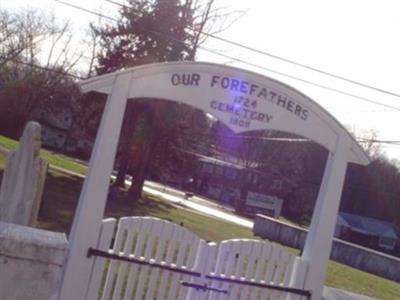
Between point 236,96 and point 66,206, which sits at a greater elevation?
point 236,96

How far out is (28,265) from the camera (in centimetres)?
454

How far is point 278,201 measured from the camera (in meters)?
62.5

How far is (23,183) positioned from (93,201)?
3.42 metres

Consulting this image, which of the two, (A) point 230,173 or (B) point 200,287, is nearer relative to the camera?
(B) point 200,287

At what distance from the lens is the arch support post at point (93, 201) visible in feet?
15.9

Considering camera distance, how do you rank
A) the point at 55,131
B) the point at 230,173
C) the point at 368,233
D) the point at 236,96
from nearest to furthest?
the point at 236,96, the point at 368,233, the point at 230,173, the point at 55,131

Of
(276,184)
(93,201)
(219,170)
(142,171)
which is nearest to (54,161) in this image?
(142,171)

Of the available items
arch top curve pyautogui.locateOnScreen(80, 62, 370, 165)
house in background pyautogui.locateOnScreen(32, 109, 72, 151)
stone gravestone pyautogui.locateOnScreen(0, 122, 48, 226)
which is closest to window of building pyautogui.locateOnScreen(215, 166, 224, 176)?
house in background pyautogui.locateOnScreen(32, 109, 72, 151)

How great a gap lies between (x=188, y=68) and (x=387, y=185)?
68.8 m

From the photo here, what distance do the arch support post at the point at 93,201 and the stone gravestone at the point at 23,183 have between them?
327 centimetres

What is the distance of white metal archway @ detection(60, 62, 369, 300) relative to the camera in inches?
193

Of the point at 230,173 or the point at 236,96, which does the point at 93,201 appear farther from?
the point at 230,173

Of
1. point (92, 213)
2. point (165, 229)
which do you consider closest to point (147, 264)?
point (165, 229)

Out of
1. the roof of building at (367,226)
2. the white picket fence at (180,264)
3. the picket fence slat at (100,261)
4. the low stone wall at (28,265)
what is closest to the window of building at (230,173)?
the roof of building at (367,226)
